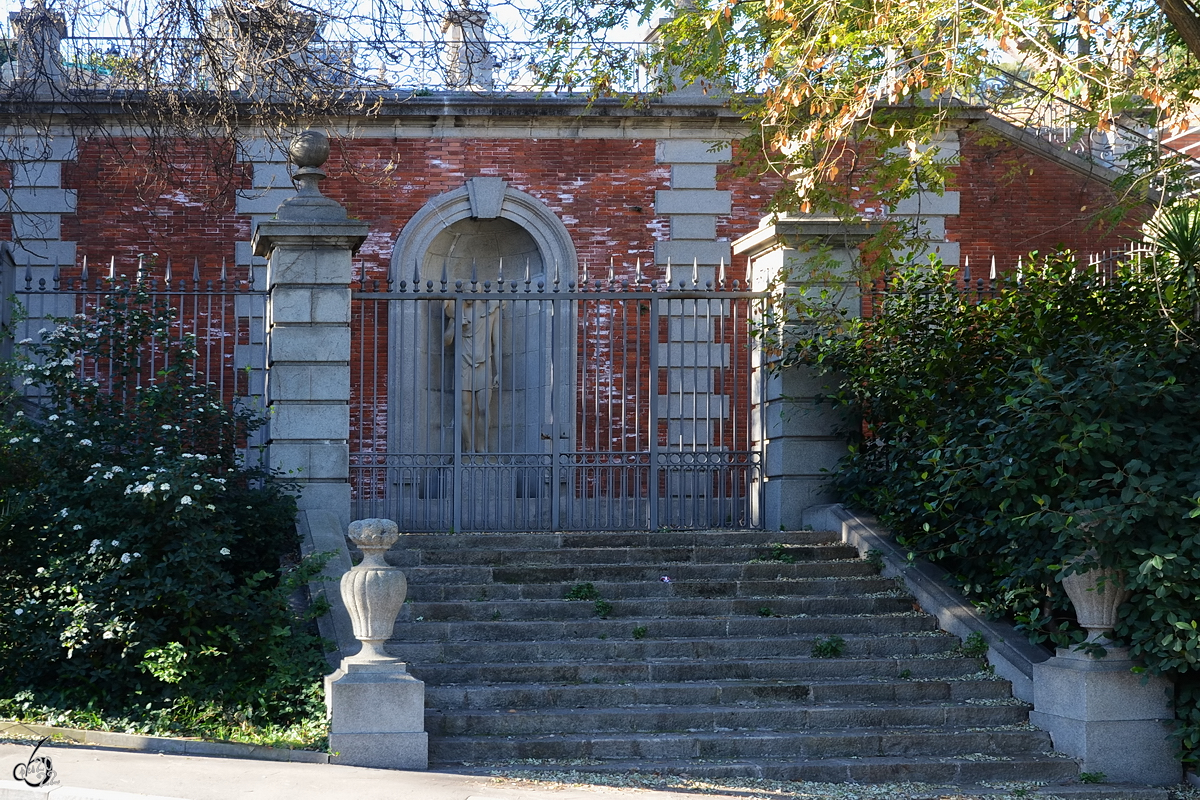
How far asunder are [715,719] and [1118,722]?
2.44 metres

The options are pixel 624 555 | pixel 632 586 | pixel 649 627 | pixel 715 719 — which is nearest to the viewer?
pixel 715 719

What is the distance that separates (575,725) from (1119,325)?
4711 millimetres

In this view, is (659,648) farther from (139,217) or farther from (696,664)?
(139,217)

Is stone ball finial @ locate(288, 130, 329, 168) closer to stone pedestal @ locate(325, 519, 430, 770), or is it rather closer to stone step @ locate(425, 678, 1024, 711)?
stone pedestal @ locate(325, 519, 430, 770)

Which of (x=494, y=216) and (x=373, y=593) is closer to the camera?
(x=373, y=593)

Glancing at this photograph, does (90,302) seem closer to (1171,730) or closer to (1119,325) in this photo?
(1119,325)

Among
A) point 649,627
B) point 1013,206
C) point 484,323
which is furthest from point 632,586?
point 1013,206

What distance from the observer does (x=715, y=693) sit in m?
8.02

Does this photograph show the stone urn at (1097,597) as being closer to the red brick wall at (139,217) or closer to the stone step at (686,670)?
the stone step at (686,670)

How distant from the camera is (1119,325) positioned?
8625mm

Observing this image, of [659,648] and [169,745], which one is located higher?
[659,648]

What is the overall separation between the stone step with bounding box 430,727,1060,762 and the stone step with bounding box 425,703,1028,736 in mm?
68

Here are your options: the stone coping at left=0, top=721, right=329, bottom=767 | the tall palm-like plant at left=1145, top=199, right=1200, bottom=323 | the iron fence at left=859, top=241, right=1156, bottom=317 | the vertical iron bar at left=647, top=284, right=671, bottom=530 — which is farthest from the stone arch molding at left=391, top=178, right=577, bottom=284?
the stone coping at left=0, top=721, right=329, bottom=767

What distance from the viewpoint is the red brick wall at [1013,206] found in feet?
51.5
